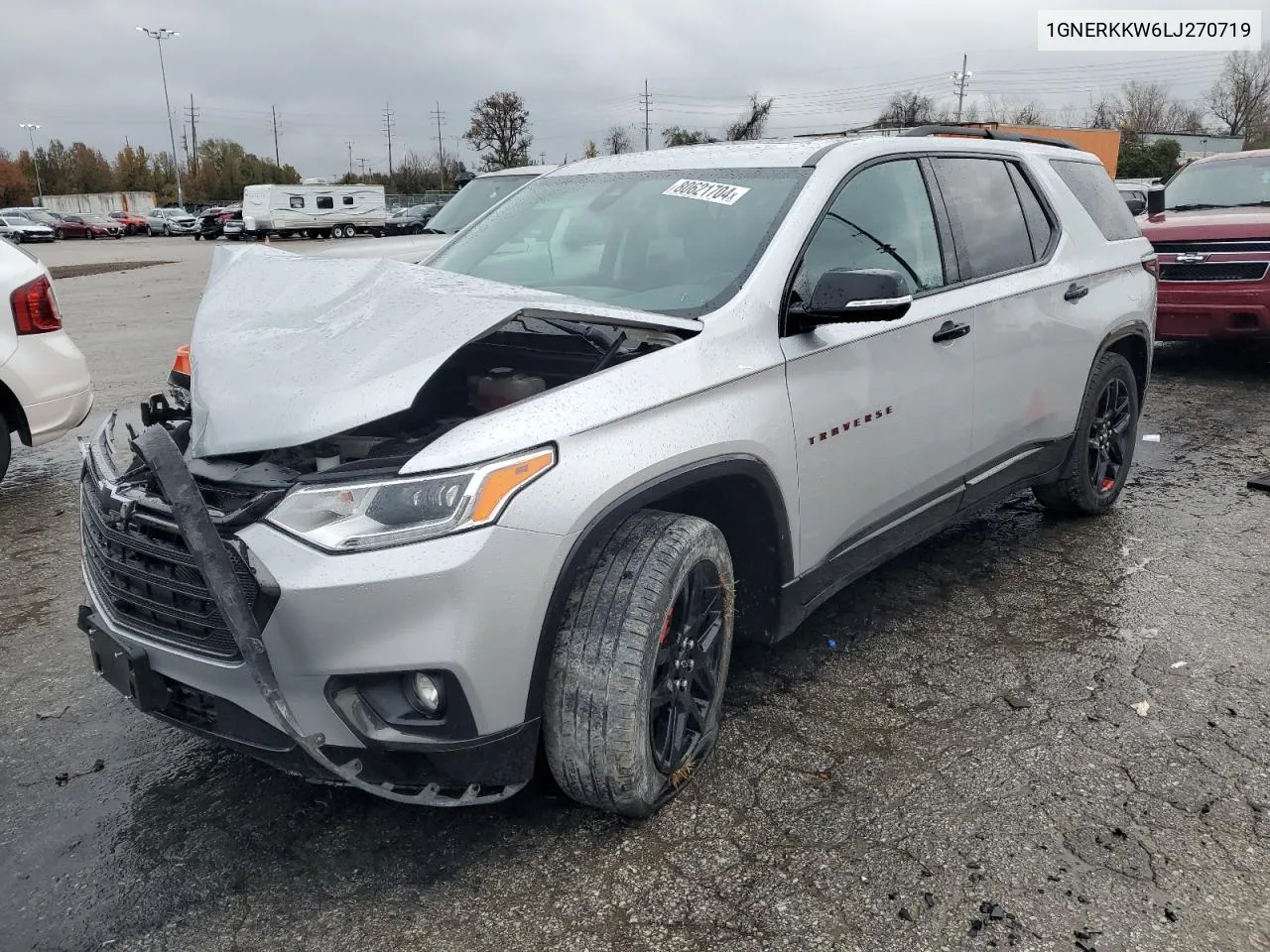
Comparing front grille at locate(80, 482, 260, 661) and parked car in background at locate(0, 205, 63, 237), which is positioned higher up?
parked car in background at locate(0, 205, 63, 237)

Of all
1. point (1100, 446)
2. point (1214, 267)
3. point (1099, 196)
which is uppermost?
point (1099, 196)

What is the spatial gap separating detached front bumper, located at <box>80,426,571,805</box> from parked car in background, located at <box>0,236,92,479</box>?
11.9ft

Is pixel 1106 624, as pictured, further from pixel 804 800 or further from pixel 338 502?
pixel 338 502

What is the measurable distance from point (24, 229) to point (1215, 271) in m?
49.7

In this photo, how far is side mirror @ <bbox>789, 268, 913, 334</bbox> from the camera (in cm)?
280

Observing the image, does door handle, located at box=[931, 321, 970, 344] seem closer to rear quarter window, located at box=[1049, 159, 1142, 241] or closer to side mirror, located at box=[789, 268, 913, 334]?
side mirror, located at box=[789, 268, 913, 334]

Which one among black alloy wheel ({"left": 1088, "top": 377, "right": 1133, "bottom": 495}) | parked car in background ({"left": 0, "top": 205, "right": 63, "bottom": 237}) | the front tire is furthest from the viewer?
parked car in background ({"left": 0, "top": 205, "right": 63, "bottom": 237})

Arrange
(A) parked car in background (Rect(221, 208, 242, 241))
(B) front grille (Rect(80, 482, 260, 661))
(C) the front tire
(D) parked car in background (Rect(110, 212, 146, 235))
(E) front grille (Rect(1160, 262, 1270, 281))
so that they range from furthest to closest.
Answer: (D) parked car in background (Rect(110, 212, 146, 235)), (A) parked car in background (Rect(221, 208, 242, 241)), (E) front grille (Rect(1160, 262, 1270, 281)), (C) the front tire, (B) front grille (Rect(80, 482, 260, 661))

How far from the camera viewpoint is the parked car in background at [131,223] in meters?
58.5

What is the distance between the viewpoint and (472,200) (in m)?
9.92

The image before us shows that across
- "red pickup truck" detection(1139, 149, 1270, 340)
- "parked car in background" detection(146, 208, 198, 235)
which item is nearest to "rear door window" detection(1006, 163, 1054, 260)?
"red pickup truck" detection(1139, 149, 1270, 340)

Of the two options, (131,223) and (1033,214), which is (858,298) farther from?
(131,223)

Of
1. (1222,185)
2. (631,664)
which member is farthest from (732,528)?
(1222,185)

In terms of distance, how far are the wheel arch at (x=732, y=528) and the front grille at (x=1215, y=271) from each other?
6.89m
